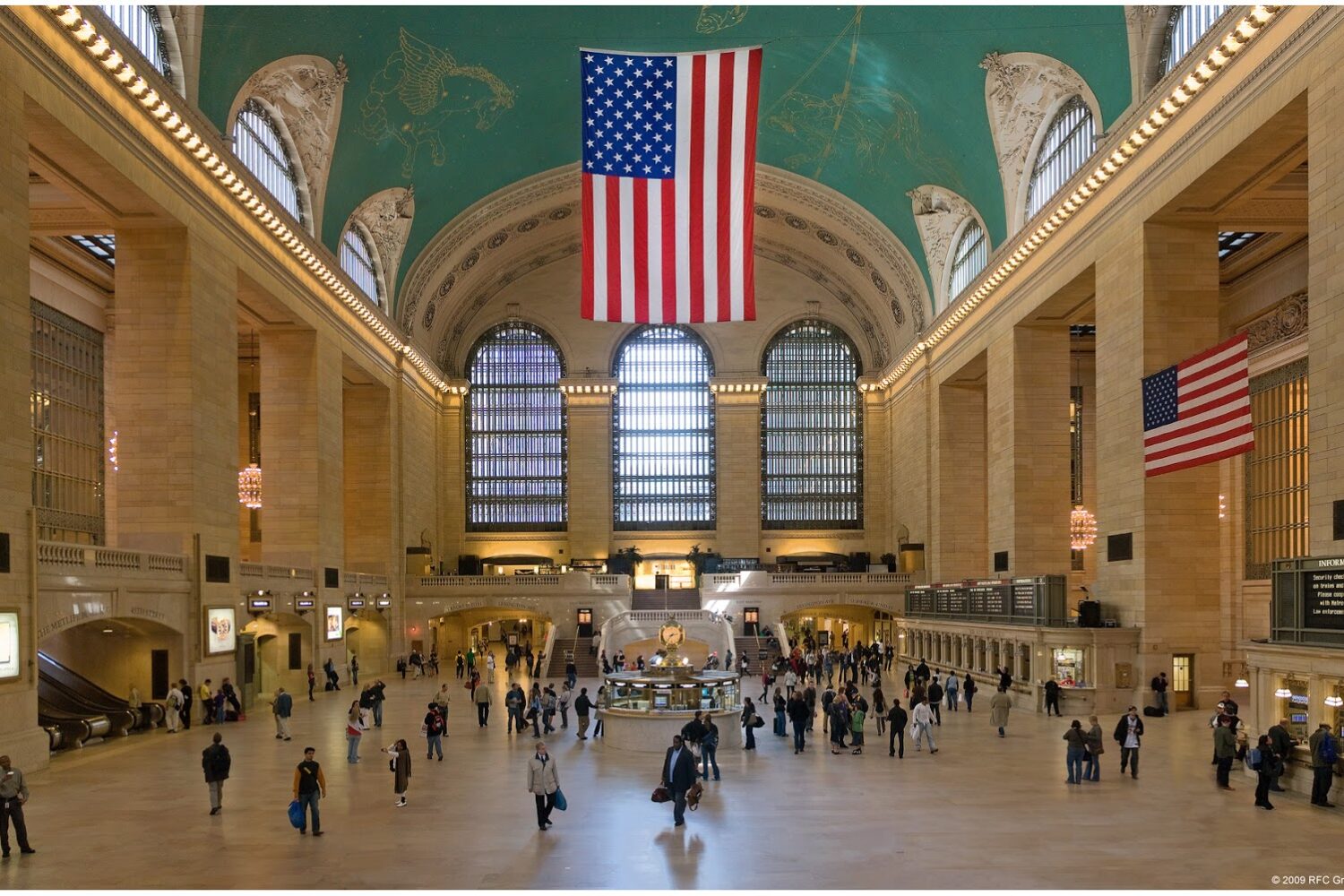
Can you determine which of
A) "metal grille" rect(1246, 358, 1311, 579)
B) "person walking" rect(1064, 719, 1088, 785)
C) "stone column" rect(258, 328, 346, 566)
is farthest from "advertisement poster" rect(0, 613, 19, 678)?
"metal grille" rect(1246, 358, 1311, 579)

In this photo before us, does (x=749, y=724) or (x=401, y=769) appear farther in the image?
(x=749, y=724)

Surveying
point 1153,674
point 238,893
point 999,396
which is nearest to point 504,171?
point 999,396

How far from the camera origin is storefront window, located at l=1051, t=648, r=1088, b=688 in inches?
1041

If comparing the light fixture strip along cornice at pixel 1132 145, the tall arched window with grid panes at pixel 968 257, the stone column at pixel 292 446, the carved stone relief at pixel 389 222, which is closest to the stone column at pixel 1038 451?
the light fixture strip along cornice at pixel 1132 145

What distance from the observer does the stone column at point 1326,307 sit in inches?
706

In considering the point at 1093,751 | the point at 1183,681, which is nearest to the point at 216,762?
the point at 1093,751

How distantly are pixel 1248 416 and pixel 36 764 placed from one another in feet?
65.6

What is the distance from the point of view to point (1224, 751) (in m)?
16.2

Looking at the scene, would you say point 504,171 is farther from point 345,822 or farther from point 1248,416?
point 345,822

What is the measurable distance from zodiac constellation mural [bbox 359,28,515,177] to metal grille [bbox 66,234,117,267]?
7.66 m

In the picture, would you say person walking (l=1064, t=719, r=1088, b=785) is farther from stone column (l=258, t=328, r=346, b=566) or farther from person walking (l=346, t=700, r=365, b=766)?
stone column (l=258, t=328, r=346, b=566)

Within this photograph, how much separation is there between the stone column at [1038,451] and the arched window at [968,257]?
3.84m

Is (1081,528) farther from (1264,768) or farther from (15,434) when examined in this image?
(15,434)

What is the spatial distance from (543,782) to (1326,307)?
542 inches
